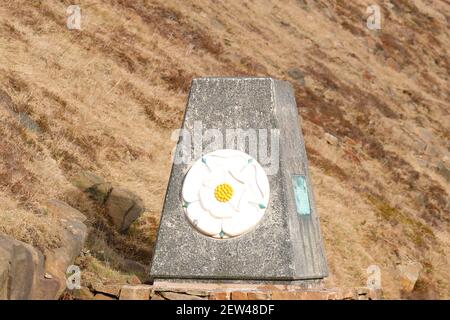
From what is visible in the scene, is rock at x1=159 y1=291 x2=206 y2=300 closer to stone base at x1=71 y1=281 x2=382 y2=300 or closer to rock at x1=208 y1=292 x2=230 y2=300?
stone base at x1=71 y1=281 x2=382 y2=300

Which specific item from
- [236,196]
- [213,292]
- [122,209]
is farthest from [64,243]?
[122,209]

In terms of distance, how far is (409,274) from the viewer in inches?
854

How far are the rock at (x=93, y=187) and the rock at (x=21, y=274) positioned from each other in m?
5.43

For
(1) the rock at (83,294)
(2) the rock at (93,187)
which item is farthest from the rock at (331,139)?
(1) the rock at (83,294)

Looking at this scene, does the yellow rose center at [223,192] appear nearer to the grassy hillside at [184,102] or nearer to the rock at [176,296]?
the rock at [176,296]

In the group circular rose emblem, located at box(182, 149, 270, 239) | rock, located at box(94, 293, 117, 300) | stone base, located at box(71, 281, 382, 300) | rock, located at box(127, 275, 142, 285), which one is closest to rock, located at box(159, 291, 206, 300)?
stone base, located at box(71, 281, 382, 300)

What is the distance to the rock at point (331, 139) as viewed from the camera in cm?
3044

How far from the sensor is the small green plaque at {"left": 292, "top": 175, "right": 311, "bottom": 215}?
431 inches

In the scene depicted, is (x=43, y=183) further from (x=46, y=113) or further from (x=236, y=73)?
(x=236, y=73)

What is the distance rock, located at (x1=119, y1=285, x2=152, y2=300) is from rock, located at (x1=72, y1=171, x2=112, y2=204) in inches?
236

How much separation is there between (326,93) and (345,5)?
50.5ft

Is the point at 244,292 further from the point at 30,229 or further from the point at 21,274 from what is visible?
the point at 30,229

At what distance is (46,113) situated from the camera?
20.4 metres

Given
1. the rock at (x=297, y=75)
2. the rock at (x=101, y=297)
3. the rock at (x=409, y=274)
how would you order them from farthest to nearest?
the rock at (x=297, y=75), the rock at (x=409, y=274), the rock at (x=101, y=297)
